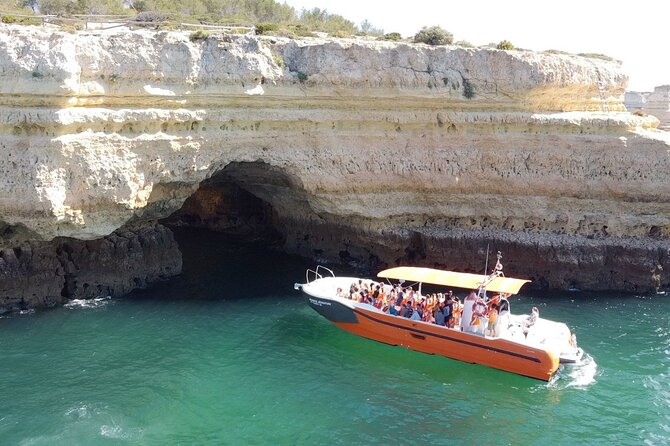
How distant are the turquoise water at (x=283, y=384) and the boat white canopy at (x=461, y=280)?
2177 millimetres

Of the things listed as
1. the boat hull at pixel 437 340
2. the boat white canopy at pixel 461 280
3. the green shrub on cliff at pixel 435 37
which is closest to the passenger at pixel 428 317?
the boat hull at pixel 437 340

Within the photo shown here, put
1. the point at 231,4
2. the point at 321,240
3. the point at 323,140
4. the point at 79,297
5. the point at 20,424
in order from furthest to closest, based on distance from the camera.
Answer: the point at 231,4 < the point at 321,240 < the point at 323,140 < the point at 79,297 < the point at 20,424

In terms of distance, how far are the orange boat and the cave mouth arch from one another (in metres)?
7.21

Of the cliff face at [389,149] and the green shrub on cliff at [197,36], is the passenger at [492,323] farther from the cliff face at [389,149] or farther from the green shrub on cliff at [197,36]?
the green shrub on cliff at [197,36]

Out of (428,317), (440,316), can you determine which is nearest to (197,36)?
(428,317)

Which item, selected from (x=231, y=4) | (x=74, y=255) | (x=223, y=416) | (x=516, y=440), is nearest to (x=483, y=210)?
(x=516, y=440)

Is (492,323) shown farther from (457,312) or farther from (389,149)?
(389,149)

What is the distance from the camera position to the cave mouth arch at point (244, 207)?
25109 mm

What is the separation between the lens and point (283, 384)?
15.0 meters

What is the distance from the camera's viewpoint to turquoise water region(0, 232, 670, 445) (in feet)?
43.0

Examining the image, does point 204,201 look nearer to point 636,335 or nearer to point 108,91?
point 108,91

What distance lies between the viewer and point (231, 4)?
118 ft

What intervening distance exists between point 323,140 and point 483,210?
6.84m

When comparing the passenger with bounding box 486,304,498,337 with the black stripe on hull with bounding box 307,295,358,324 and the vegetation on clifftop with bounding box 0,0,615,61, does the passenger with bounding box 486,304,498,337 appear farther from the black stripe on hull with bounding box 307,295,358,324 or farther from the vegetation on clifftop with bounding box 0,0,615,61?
the vegetation on clifftop with bounding box 0,0,615,61
